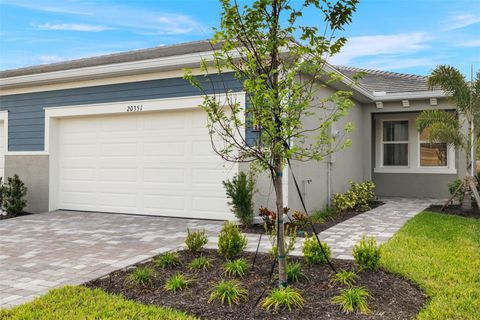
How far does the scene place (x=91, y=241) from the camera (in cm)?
628

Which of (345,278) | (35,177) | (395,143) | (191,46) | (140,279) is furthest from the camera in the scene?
(395,143)

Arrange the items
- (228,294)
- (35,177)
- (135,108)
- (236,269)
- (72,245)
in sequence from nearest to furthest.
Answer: (228,294), (236,269), (72,245), (135,108), (35,177)

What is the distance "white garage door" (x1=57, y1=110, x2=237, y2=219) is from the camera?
8398mm

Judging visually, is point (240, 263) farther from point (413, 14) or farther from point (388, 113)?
point (388, 113)

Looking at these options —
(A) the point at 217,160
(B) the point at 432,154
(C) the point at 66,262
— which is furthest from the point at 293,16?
(B) the point at 432,154

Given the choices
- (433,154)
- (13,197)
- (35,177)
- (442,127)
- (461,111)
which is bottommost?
(13,197)

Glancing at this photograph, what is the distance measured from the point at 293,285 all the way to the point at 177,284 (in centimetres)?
110

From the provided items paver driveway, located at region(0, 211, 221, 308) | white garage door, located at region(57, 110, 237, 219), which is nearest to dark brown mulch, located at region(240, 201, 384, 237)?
paver driveway, located at region(0, 211, 221, 308)

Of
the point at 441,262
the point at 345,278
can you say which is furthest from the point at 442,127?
the point at 345,278

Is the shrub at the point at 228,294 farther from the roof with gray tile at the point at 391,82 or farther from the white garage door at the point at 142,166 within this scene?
the roof with gray tile at the point at 391,82

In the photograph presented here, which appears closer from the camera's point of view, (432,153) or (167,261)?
(167,261)

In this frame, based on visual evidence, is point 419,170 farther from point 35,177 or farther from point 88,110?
point 35,177

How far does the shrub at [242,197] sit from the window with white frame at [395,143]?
6.85 m

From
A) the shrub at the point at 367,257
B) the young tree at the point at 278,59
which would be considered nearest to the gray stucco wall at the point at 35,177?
the young tree at the point at 278,59
